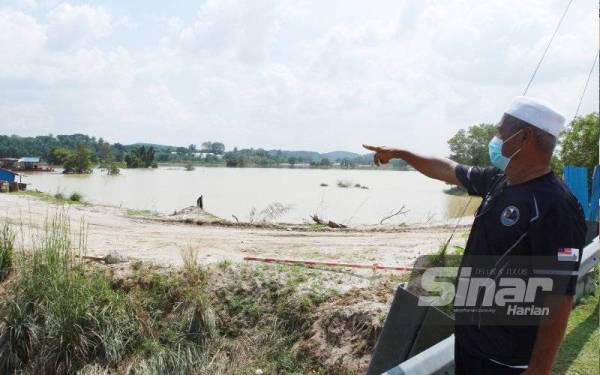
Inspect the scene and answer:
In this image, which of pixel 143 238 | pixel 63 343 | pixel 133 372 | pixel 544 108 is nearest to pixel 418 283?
pixel 133 372

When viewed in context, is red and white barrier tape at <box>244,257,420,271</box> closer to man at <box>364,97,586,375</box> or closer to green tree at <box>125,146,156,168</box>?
man at <box>364,97,586,375</box>

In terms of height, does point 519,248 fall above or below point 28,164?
above

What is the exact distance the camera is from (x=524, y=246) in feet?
7.46

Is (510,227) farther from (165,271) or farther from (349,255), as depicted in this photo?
(349,255)

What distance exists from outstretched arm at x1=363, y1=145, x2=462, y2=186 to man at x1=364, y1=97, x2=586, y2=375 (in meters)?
0.59

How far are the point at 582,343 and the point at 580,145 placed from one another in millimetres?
17551

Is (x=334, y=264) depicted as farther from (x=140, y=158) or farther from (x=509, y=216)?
(x=140, y=158)

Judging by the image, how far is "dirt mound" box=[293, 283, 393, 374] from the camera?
5.67 m

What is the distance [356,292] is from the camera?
646 cm

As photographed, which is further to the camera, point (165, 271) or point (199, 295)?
point (165, 271)

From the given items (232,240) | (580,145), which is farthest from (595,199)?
(580,145)

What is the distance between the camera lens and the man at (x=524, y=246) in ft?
7.11

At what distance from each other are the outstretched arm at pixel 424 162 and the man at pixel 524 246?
591 mm

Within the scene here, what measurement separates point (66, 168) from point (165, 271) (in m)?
52.2
